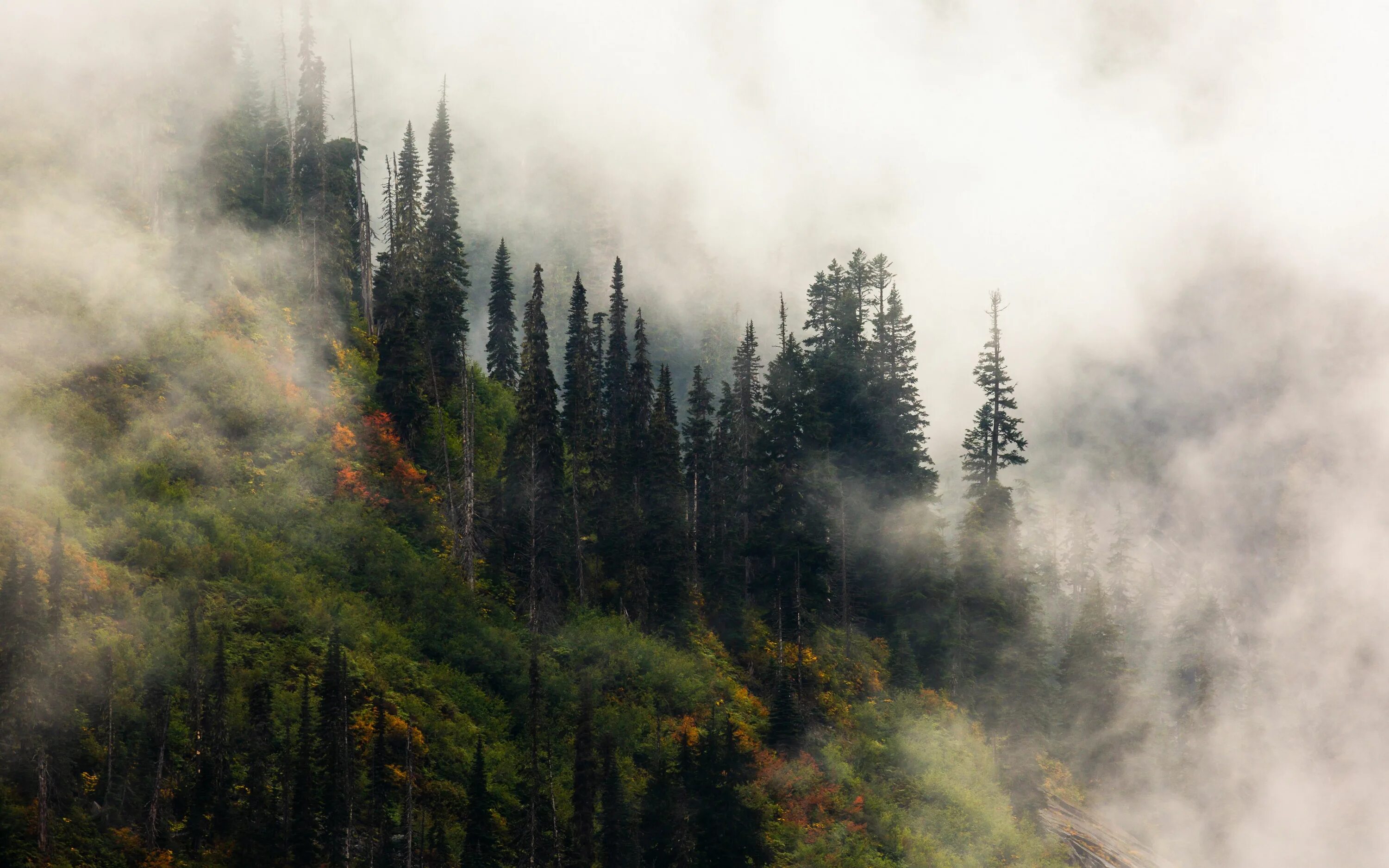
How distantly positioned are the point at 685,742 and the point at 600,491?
21154 millimetres

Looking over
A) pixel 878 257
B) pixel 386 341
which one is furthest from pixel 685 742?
pixel 878 257

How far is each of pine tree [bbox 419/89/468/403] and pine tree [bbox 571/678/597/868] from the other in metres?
28.8

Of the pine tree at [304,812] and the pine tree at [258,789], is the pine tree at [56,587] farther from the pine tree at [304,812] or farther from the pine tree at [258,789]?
the pine tree at [304,812]

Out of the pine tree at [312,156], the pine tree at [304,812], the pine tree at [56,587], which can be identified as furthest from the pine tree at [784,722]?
the pine tree at [312,156]

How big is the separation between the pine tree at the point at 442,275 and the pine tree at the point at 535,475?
505 centimetres

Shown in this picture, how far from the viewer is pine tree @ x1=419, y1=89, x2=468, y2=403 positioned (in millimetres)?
65438

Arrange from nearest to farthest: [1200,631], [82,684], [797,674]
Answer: [82,684], [797,674], [1200,631]

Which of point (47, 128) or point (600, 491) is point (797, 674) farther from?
point (47, 128)

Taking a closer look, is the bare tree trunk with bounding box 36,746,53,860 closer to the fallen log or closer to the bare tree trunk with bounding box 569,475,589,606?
the bare tree trunk with bounding box 569,475,589,606

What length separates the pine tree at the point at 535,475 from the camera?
171 ft

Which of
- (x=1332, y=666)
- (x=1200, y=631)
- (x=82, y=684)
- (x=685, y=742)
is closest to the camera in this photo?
(x=82, y=684)

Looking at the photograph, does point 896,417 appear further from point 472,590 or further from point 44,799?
point 44,799

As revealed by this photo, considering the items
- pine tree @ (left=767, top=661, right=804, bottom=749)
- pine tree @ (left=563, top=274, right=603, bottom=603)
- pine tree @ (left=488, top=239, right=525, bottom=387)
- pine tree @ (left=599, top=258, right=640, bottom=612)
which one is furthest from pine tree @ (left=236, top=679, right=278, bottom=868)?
pine tree @ (left=488, top=239, right=525, bottom=387)

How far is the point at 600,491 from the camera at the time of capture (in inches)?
2351
